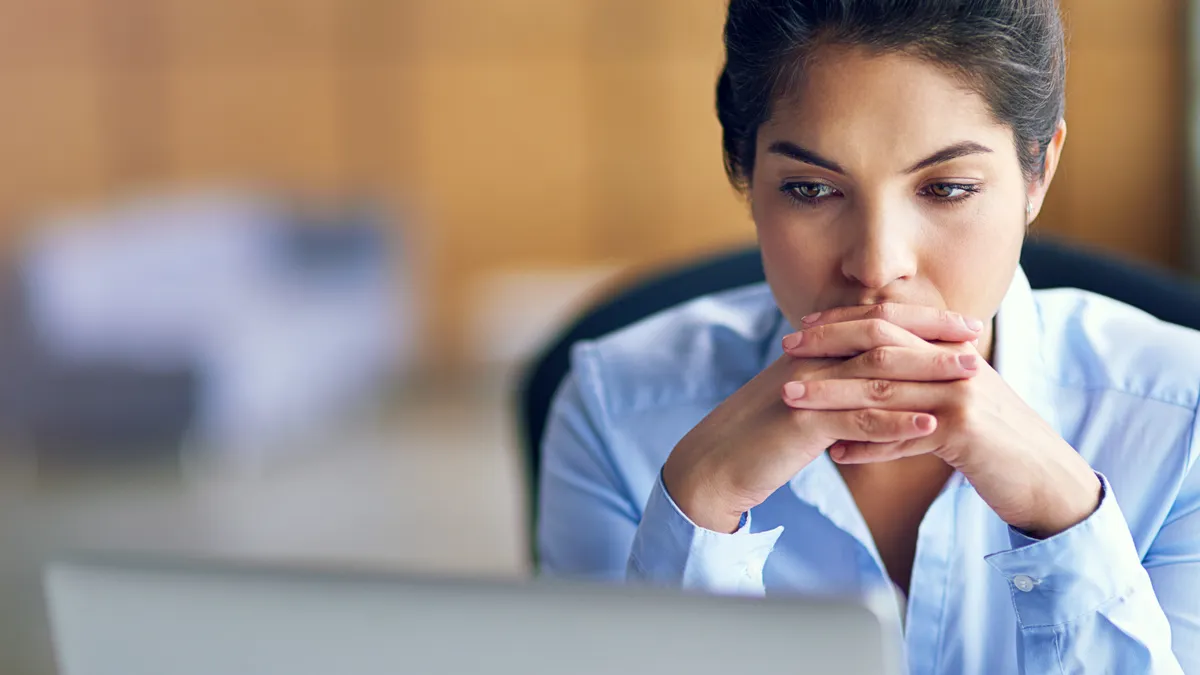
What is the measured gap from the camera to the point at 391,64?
4.00m

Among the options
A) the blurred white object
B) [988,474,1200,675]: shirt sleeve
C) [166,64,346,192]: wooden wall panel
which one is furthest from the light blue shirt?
[166,64,346,192]: wooden wall panel

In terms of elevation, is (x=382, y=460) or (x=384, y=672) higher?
(x=384, y=672)

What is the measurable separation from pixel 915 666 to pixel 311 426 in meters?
2.96

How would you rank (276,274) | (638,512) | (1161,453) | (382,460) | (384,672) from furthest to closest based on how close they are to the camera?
(276,274) → (382,460) → (638,512) → (1161,453) → (384,672)

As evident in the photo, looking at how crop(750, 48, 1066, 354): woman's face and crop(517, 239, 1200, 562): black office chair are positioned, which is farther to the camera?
crop(517, 239, 1200, 562): black office chair

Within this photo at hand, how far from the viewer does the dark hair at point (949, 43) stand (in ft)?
1.77

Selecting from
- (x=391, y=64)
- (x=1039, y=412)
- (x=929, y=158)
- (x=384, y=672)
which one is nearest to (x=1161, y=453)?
(x=1039, y=412)

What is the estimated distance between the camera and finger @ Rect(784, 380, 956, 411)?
0.55 metres

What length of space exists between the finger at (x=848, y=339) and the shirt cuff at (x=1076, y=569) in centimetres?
11

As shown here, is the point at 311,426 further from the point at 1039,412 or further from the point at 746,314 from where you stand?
the point at 1039,412

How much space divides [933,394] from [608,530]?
0.95 feet

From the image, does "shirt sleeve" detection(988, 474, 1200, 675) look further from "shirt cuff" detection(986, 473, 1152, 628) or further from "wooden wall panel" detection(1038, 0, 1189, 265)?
"wooden wall panel" detection(1038, 0, 1189, 265)

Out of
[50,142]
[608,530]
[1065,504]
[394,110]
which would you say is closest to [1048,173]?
[1065,504]

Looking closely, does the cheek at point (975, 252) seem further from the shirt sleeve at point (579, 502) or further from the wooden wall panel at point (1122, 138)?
the shirt sleeve at point (579, 502)
